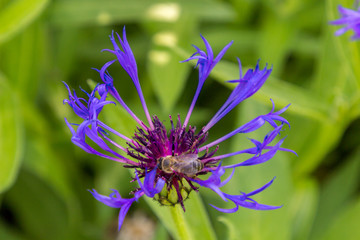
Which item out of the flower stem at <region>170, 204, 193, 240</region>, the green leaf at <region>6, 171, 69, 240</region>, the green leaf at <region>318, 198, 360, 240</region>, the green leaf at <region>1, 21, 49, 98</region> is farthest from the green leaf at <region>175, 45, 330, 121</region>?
the green leaf at <region>6, 171, 69, 240</region>

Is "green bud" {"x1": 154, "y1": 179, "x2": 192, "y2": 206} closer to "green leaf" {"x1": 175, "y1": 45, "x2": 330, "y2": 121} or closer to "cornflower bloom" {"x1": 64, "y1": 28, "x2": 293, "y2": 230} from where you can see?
"cornflower bloom" {"x1": 64, "y1": 28, "x2": 293, "y2": 230}

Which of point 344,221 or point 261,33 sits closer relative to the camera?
point 344,221

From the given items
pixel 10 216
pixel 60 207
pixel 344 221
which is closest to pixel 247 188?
pixel 344 221

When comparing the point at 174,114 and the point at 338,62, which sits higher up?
the point at 338,62

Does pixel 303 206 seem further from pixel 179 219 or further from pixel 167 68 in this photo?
pixel 179 219

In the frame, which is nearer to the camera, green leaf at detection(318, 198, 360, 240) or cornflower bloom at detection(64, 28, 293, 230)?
cornflower bloom at detection(64, 28, 293, 230)

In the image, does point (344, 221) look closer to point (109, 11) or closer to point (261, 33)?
point (261, 33)

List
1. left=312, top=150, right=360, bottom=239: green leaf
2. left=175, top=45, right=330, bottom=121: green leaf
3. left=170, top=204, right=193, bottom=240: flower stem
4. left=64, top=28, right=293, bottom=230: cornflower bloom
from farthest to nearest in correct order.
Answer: left=312, top=150, right=360, bottom=239: green leaf
left=175, top=45, right=330, bottom=121: green leaf
left=170, top=204, right=193, bottom=240: flower stem
left=64, top=28, right=293, bottom=230: cornflower bloom

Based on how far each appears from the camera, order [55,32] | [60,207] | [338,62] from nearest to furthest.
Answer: [338,62]
[60,207]
[55,32]
